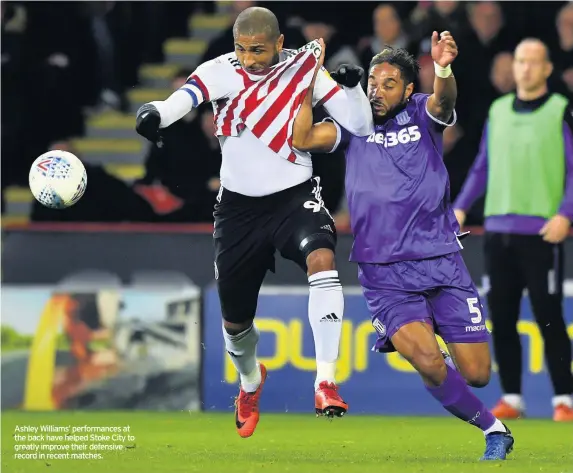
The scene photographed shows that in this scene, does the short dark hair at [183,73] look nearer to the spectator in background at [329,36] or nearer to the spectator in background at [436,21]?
the spectator in background at [329,36]

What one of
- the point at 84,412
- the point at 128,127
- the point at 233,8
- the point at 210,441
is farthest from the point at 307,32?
the point at 210,441

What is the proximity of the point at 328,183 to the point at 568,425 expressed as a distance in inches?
111

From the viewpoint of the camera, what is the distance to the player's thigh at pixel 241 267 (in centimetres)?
762

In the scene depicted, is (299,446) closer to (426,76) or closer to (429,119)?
(429,119)

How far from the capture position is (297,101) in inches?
295

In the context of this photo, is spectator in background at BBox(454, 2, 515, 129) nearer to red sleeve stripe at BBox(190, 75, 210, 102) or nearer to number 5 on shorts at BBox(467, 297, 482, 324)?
number 5 on shorts at BBox(467, 297, 482, 324)

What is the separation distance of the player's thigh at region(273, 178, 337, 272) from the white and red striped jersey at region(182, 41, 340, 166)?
0.25m

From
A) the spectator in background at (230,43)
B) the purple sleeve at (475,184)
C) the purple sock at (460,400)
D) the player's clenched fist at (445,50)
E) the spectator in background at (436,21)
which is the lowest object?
the purple sock at (460,400)

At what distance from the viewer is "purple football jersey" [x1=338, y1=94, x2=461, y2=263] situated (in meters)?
7.34

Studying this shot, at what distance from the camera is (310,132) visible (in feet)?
24.5

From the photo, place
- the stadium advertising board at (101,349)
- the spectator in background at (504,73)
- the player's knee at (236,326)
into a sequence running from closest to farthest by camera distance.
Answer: the player's knee at (236,326), the stadium advertising board at (101,349), the spectator in background at (504,73)

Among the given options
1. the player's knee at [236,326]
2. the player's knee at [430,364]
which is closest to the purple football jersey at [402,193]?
the player's knee at [430,364]

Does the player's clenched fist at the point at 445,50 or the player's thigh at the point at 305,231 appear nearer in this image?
the player's clenched fist at the point at 445,50

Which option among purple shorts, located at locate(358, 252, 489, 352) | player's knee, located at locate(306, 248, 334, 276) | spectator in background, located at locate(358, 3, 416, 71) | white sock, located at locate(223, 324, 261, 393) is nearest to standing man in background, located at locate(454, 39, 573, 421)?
spectator in background, located at locate(358, 3, 416, 71)
